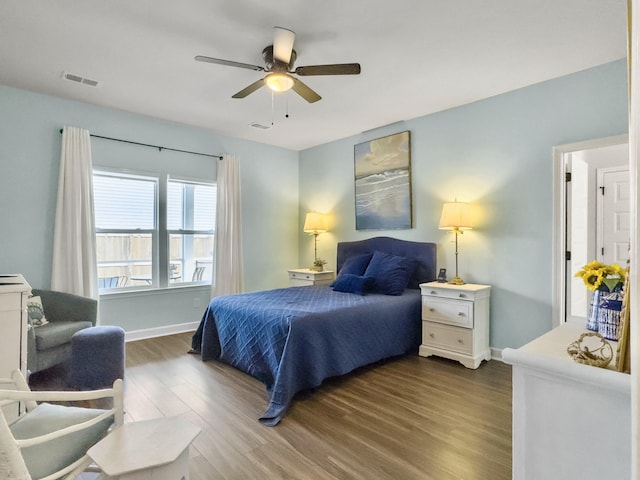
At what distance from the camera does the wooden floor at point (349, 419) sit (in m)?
1.88

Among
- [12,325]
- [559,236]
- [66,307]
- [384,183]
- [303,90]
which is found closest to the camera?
[12,325]

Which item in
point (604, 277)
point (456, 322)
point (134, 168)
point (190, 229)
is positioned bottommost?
point (456, 322)

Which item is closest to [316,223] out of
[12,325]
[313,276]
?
Answer: [313,276]

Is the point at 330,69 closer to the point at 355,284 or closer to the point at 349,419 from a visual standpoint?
the point at 355,284

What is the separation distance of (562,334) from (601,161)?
3931 mm

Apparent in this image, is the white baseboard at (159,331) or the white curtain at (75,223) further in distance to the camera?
the white baseboard at (159,331)

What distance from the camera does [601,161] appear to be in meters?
4.27

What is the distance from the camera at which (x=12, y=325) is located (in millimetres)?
1587

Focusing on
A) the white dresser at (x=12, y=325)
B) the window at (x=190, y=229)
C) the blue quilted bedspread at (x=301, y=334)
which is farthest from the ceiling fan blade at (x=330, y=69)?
the window at (x=190, y=229)

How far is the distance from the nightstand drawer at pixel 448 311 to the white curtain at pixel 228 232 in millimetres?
2611

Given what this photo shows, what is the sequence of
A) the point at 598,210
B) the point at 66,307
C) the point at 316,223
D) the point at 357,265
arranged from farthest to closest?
1. the point at 316,223
2. the point at 357,265
3. the point at 598,210
4. the point at 66,307

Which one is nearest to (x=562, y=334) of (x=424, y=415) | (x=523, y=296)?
(x=424, y=415)

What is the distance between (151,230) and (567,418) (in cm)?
452

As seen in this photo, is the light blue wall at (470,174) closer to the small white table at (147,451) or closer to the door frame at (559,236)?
the door frame at (559,236)
